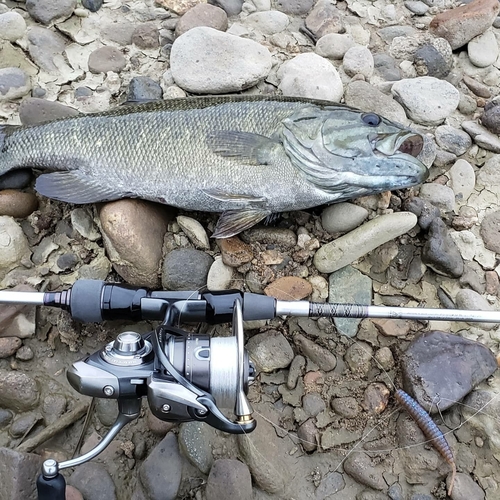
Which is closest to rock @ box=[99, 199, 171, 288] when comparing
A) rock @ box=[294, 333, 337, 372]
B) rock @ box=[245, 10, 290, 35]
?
rock @ box=[294, 333, 337, 372]

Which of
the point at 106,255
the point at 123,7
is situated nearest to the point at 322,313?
the point at 106,255

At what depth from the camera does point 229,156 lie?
2.96 m

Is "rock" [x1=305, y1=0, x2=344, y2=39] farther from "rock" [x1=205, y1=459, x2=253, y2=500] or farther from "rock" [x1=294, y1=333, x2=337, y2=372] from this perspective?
"rock" [x1=205, y1=459, x2=253, y2=500]

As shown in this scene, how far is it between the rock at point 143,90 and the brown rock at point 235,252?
118 cm

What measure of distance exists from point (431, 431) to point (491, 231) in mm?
1312

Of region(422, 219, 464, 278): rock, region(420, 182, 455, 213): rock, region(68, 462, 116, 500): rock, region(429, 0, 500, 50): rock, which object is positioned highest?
region(429, 0, 500, 50): rock

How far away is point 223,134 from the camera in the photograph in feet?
9.77

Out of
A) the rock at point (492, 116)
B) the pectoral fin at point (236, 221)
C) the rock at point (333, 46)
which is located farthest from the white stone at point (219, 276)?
the rock at point (492, 116)

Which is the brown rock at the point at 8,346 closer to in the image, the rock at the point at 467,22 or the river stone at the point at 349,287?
the river stone at the point at 349,287

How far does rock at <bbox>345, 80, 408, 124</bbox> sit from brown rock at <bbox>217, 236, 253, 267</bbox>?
1260mm

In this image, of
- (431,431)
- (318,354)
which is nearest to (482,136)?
(318,354)

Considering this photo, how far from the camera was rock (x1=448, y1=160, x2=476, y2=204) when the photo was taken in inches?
133

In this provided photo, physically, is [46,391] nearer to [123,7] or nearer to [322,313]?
[322,313]

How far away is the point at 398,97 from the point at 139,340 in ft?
8.09
